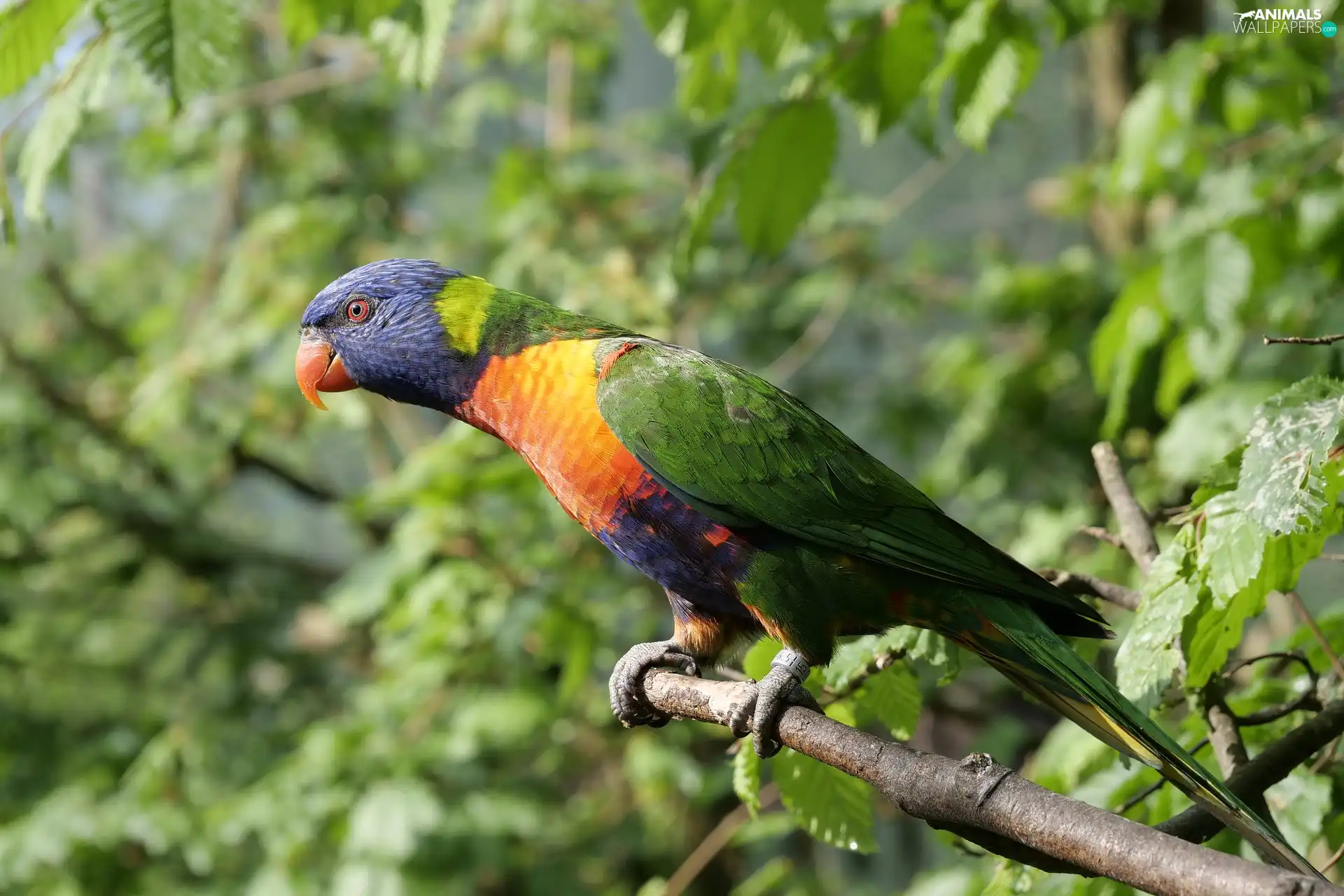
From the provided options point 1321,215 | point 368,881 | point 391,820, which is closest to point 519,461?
point 391,820

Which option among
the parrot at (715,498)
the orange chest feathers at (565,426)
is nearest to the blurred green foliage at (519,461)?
the parrot at (715,498)

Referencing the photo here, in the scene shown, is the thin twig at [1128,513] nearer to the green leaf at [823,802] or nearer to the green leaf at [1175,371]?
the green leaf at [823,802]

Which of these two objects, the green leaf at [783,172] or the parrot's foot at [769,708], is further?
the green leaf at [783,172]

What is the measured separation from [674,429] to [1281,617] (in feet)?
10.5

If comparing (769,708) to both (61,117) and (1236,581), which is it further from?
(61,117)

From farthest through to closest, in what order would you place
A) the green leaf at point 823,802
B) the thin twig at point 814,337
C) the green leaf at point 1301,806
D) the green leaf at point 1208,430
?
the thin twig at point 814,337 < the green leaf at point 1208,430 < the green leaf at point 823,802 < the green leaf at point 1301,806

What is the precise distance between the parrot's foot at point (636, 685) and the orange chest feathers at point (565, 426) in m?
0.22

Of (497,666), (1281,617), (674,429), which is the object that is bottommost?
(1281,617)

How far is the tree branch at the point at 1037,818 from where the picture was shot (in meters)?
0.88

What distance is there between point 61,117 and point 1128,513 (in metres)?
1.64

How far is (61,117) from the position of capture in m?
1.65

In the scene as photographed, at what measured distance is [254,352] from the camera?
4395 mm

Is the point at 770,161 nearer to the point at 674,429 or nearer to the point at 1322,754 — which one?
the point at 674,429

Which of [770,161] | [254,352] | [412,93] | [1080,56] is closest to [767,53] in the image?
[770,161]
